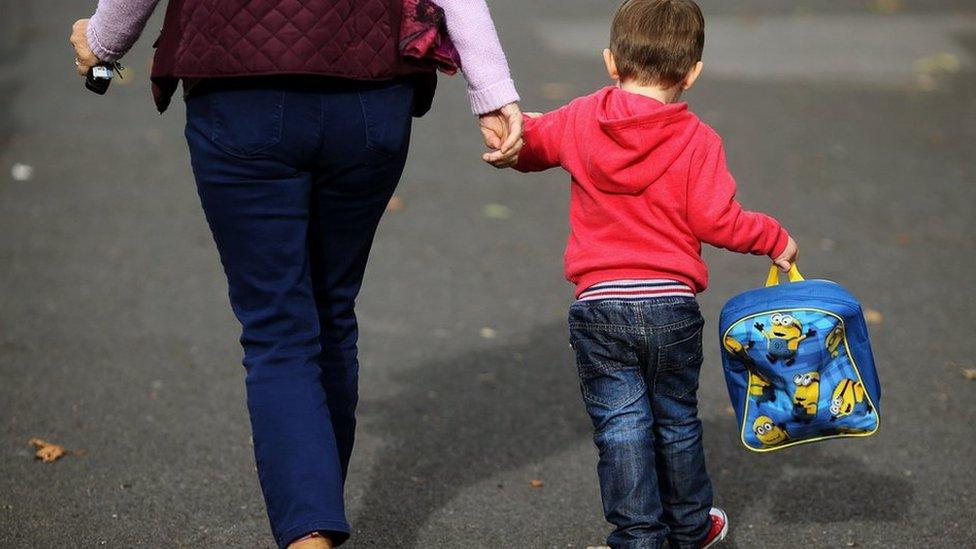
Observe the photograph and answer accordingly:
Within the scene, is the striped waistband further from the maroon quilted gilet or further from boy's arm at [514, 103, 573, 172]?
the maroon quilted gilet

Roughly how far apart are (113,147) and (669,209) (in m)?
6.33

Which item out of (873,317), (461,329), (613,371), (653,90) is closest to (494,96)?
(653,90)

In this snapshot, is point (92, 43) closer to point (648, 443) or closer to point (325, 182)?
point (325, 182)

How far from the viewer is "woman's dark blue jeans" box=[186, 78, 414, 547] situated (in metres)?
2.67

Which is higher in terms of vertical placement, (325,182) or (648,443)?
(325,182)

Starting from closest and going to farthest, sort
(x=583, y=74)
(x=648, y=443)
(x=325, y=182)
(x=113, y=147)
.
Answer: (x=325, y=182) < (x=648, y=443) < (x=113, y=147) < (x=583, y=74)

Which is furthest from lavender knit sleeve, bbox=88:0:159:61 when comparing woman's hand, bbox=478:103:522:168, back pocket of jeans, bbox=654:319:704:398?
back pocket of jeans, bbox=654:319:704:398

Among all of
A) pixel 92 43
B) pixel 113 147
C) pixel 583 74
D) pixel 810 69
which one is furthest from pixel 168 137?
pixel 92 43

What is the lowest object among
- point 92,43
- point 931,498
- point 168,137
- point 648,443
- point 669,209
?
point 168,137

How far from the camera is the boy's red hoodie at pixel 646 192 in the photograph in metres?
2.97

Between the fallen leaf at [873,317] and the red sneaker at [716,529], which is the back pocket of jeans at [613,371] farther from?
the fallen leaf at [873,317]

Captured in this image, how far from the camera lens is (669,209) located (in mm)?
3002

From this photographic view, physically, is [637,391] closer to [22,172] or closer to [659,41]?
[659,41]

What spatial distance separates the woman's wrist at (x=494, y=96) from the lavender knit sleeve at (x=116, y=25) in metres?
0.72
